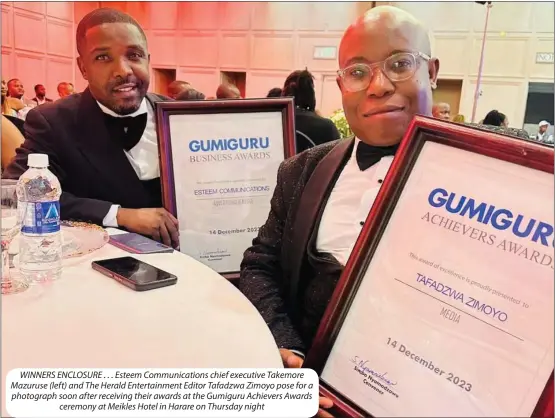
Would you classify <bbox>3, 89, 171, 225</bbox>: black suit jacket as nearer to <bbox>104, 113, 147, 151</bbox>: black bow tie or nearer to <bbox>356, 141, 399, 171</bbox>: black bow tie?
<bbox>104, 113, 147, 151</bbox>: black bow tie

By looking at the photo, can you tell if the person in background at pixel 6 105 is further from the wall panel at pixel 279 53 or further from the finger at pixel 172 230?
the wall panel at pixel 279 53

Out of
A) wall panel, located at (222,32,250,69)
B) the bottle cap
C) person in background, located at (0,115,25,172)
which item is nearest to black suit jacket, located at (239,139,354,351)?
the bottle cap

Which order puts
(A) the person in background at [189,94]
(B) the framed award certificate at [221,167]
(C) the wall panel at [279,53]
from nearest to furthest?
(B) the framed award certificate at [221,167]
(A) the person in background at [189,94]
(C) the wall panel at [279,53]

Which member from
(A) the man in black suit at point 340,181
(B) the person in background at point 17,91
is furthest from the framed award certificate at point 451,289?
(B) the person in background at point 17,91

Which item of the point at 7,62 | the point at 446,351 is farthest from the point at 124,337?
the point at 7,62

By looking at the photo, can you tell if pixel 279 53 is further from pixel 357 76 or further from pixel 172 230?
pixel 357 76

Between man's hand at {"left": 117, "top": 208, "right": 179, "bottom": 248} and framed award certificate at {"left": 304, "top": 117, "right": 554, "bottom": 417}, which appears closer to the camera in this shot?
framed award certificate at {"left": 304, "top": 117, "right": 554, "bottom": 417}

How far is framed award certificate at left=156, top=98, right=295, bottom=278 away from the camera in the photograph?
161cm

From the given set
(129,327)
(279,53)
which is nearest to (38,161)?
(129,327)

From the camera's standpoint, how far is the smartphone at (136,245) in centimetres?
125

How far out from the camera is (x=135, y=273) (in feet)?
3.43
